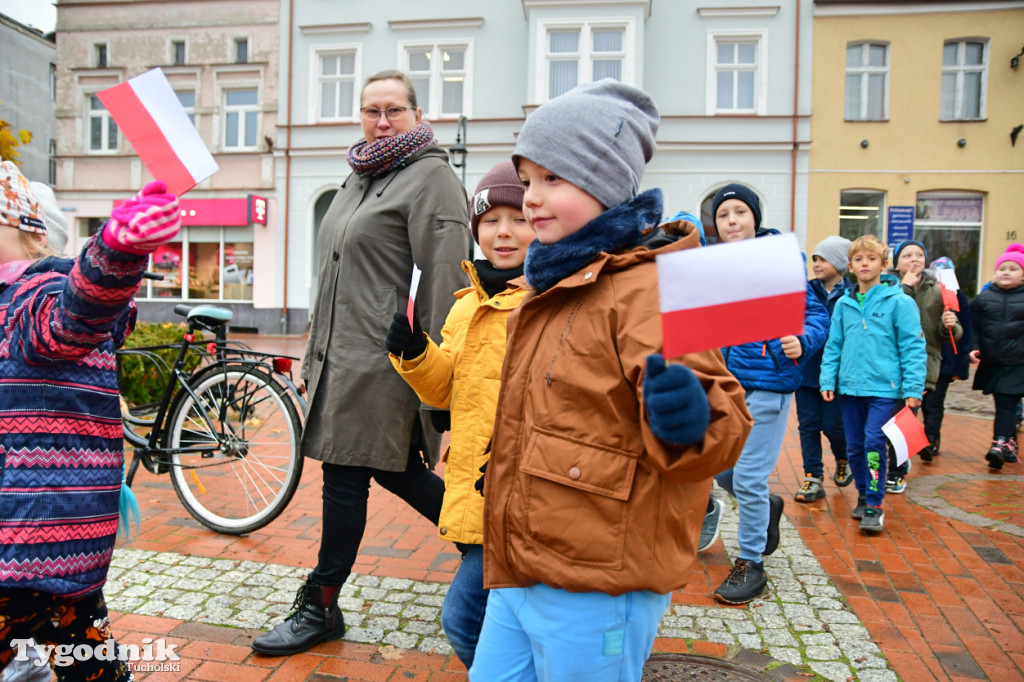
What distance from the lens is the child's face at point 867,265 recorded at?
469cm

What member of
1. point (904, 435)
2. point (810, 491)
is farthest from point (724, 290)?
point (810, 491)

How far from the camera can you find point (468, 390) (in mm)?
2248

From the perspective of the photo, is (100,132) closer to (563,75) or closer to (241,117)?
(241,117)

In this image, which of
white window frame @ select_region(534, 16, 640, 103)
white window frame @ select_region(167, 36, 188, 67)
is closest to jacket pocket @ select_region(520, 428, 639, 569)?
white window frame @ select_region(534, 16, 640, 103)

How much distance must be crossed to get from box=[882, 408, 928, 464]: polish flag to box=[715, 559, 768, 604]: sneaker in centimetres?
128

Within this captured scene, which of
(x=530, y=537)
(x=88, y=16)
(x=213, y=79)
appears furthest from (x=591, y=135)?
(x=88, y=16)

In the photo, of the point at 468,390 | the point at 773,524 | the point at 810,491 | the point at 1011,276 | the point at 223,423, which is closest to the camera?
the point at 468,390

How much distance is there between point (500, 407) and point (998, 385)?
21.2 ft

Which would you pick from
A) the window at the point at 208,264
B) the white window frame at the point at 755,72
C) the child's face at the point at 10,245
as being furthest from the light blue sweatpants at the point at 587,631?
the window at the point at 208,264

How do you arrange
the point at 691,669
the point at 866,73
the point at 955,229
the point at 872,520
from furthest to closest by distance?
1. the point at 866,73
2. the point at 955,229
3. the point at 872,520
4. the point at 691,669

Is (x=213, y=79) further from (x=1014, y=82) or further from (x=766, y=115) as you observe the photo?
(x=1014, y=82)

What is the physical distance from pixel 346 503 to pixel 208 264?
68.9 feet

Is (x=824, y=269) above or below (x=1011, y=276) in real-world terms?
below

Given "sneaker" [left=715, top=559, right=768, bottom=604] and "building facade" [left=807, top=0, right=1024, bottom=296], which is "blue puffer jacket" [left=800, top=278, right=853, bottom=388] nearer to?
"sneaker" [left=715, top=559, right=768, bottom=604]
